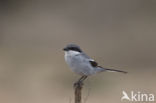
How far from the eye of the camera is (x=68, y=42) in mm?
16891

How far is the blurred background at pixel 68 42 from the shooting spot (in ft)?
40.8

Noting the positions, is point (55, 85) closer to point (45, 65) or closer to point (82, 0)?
point (45, 65)

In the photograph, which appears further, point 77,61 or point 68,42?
point 68,42

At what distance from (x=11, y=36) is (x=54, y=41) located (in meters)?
1.55

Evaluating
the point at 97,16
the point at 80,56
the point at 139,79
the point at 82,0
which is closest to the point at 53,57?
the point at 139,79

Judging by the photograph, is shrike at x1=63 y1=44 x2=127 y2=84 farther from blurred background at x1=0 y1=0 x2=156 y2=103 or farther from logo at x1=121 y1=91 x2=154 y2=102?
blurred background at x1=0 y1=0 x2=156 y2=103

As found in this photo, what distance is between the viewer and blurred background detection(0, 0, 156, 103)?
12.4 metres

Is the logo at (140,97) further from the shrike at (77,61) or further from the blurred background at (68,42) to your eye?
the shrike at (77,61)

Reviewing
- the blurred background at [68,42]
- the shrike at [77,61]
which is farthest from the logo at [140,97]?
the shrike at [77,61]

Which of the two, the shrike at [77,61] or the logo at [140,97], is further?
the logo at [140,97]

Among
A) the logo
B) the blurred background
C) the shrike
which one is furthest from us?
the blurred background

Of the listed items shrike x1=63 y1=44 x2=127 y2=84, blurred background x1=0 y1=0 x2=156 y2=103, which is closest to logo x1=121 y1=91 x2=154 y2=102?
blurred background x1=0 y1=0 x2=156 y2=103

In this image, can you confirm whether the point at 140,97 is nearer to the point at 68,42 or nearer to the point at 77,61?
the point at 77,61

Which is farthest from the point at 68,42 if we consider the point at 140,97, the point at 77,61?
the point at 77,61
